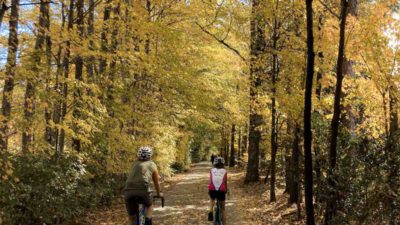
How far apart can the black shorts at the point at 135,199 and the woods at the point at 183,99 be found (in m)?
1.83

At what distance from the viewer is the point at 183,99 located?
16.6 metres

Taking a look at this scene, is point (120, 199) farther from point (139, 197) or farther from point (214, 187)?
point (139, 197)

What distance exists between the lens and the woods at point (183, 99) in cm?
721

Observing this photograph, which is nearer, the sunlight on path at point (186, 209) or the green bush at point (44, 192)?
the green bush at point (44, 192)

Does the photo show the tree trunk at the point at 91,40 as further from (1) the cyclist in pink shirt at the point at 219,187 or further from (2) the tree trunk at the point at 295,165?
(2) the tree trunk at the point at 295,165

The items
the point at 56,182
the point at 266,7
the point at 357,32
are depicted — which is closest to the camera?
the point at 56,182

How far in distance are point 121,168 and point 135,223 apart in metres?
6.91

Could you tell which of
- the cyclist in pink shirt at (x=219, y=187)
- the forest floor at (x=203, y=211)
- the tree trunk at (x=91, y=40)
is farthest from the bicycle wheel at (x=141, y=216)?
the tree trunk at (x=91, y=40)

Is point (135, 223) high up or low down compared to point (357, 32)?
down

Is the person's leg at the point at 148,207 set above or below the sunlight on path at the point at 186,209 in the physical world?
above

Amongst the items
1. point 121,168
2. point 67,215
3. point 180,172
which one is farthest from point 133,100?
point 180,172

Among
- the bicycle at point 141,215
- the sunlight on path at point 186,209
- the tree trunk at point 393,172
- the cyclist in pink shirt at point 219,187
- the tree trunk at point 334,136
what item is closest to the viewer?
the tree trunk at point 393,172

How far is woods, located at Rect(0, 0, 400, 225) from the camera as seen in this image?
23.7ft

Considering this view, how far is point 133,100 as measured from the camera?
13.9 metres
